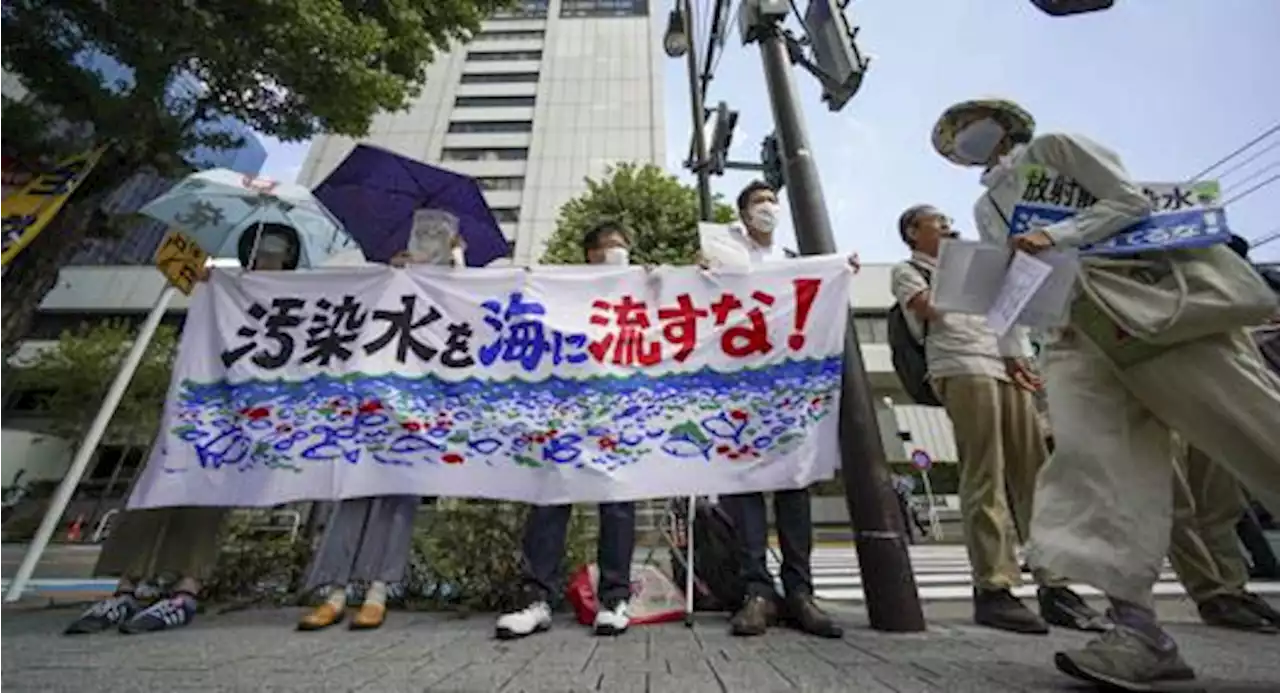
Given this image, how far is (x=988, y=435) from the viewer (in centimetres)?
289

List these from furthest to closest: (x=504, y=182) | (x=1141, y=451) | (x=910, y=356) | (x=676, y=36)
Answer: (x=504, y=182) < (x=676, y=36) < (x=910, y=356) < (x=1141, y=451)

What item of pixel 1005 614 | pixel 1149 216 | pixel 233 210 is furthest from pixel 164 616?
pixel 1149 216

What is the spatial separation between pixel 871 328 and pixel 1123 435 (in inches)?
933

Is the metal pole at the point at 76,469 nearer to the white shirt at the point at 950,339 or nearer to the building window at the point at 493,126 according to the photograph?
the white shirt at the point at 950,339

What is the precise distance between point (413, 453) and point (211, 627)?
1.07m

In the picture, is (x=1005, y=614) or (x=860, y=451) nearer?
(x=1005, y=614)

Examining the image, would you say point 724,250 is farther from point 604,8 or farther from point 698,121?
point 604,8

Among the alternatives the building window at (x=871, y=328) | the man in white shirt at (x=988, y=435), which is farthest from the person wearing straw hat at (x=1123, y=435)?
the building window at (x=871, y=328)

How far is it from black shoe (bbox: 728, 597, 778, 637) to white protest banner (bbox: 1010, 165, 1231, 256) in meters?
1.68

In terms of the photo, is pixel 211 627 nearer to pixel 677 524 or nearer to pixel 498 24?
pixel 677 524

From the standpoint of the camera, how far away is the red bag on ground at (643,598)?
2.83m

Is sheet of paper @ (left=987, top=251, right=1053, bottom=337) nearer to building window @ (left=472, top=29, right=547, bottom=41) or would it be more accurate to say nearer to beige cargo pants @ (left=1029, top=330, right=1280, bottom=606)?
beige cargo pants @ (left=1029, top=330, right=1280, bottom=606)

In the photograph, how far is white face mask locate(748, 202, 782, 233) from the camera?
324 centimetres

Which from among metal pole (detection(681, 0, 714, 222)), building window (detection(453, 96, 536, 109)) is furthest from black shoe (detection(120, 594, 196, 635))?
building window (detection(453, 96, 536, 109))
